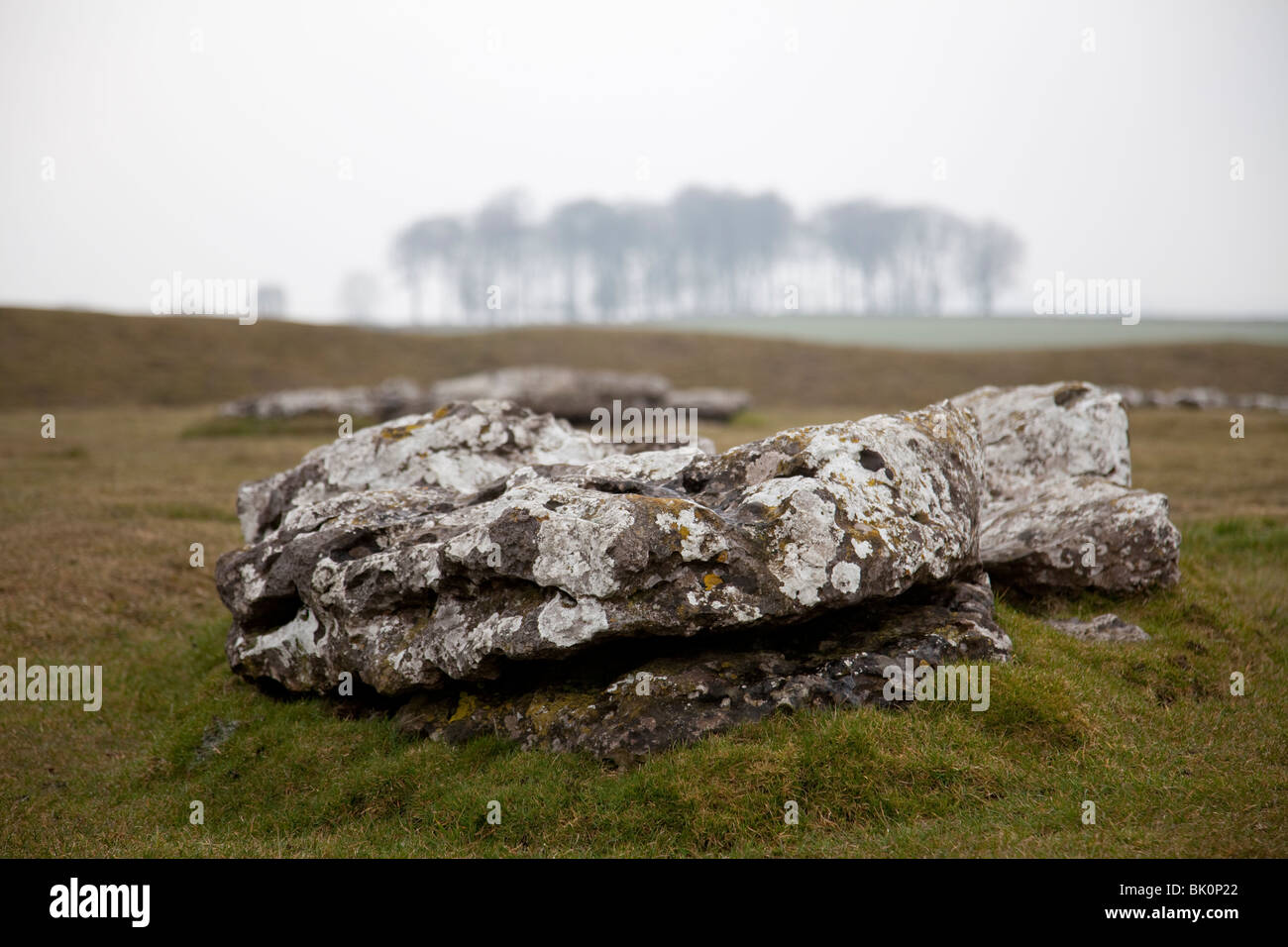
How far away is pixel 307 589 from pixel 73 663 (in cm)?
477

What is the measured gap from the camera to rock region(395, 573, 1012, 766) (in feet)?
23.4

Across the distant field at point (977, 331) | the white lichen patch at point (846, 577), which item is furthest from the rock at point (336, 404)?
the distant field at point (977, 331)

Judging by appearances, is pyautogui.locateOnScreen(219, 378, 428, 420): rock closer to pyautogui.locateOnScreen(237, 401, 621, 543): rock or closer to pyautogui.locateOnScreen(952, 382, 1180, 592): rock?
pyautogui.locateOnScreen(237, 401, 621, 543): rock

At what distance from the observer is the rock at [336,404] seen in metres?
34.0

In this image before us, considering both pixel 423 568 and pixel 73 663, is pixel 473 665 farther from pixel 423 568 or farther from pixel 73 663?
pixel 73 663

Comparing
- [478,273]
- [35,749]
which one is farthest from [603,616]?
[478,273]

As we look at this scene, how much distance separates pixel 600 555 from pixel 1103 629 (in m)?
6.21

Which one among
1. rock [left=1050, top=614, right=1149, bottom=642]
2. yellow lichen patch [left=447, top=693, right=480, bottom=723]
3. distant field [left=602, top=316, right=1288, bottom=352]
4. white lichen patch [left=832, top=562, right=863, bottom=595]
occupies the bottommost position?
yellow lichen patch [left=447, top=693, right=480, bottom=723]

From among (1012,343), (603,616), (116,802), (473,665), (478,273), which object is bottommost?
(116,802)

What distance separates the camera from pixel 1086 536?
10250mm

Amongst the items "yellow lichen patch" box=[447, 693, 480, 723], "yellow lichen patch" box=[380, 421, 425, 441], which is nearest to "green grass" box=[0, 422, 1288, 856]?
"yellow lichen patch" box=[447, 693, 480, 723]

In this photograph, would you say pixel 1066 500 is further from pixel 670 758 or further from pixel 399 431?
pixel 399 431

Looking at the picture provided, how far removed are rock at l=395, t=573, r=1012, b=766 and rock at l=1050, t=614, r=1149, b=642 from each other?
1.94 metres

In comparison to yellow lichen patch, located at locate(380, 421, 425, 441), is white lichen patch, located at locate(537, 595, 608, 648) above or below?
below
